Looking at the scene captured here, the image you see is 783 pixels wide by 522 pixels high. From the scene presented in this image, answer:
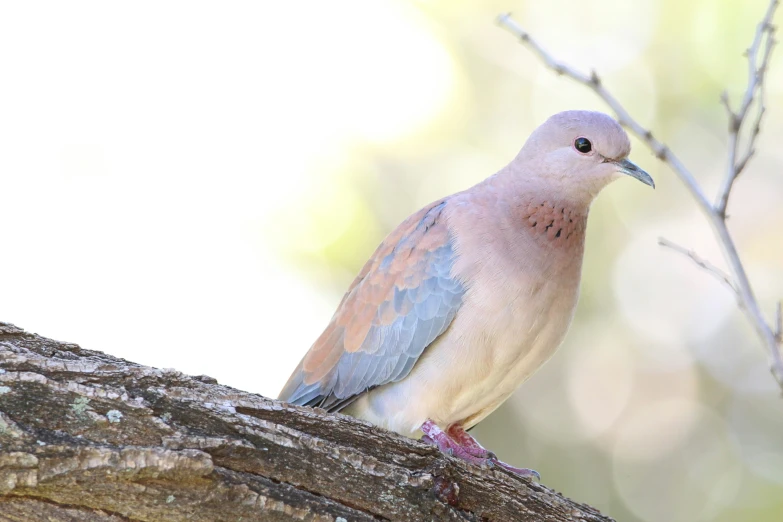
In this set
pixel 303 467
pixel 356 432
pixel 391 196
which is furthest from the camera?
pixel 391 196

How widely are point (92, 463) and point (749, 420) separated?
573cm

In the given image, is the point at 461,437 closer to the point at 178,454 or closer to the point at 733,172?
the point at 733,172

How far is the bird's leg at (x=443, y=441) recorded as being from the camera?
3104 millimetres

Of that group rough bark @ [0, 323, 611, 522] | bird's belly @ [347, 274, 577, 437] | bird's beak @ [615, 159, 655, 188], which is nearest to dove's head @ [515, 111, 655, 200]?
bird's beak @ [615, 159, 655, 188]

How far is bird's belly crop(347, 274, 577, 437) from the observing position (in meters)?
3.21

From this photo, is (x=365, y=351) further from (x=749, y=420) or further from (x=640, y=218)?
(x=749, y=420)

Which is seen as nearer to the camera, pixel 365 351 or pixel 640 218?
pixel 365 351

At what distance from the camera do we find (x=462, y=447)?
10.3ft

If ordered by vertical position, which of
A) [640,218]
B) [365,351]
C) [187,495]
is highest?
[640,218]

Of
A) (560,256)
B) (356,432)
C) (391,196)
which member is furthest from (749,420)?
(356,432)

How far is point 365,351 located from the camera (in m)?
3.48

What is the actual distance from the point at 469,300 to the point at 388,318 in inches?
16.1

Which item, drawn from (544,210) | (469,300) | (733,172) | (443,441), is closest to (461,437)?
(443,441)

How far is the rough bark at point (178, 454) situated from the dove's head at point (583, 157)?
4.90 feet
